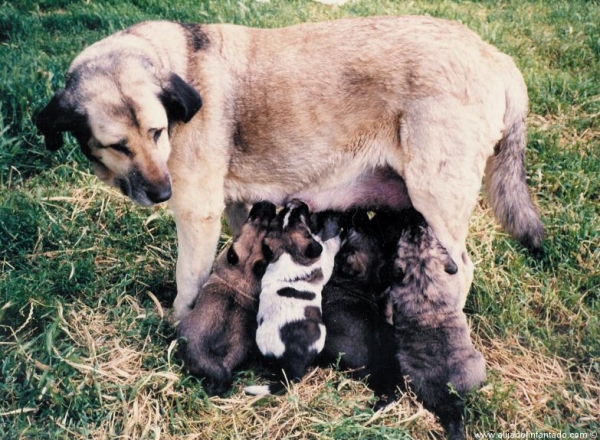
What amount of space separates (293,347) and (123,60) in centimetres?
207

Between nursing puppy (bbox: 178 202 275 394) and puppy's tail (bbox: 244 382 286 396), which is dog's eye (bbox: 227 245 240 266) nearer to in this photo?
nursing puppy (bbox: 178 202 275 394)

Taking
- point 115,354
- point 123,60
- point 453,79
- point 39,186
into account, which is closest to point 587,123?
point 453,79

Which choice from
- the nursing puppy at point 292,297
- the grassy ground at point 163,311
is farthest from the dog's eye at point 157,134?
the grassy ground at point 163,311

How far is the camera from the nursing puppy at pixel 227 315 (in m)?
3.48

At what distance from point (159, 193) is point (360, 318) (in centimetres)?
155

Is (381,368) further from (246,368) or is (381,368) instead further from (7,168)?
(7,168)

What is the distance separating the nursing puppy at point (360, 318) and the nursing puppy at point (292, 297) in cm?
15

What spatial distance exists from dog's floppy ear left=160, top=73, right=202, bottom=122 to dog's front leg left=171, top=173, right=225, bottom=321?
A: 0.46 m

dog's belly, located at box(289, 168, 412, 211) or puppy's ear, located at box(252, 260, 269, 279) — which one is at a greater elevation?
dog's belly, located at box(289, 168, 412, 211)

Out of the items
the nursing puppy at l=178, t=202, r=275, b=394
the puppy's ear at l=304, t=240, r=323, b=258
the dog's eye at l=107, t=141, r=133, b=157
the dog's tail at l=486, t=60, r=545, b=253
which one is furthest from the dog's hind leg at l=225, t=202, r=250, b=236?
the dog's tail at l=486, t=60, r=545, b=253

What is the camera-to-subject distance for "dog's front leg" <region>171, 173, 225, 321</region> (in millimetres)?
3697

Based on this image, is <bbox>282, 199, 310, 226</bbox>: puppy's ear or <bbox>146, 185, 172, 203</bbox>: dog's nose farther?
<bbox>282, 199, 310, 226</bbox>: puppy's ear

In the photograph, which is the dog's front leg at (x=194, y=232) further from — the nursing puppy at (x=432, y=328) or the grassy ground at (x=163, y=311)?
the nursing puppy at (x=432, y=328)

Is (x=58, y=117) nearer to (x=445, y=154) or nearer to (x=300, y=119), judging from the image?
(x=300, y=119)
